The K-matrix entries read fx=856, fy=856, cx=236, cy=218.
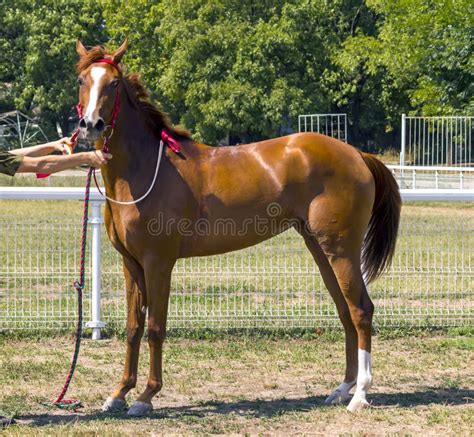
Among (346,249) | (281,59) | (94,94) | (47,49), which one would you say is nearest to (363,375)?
(346,249)

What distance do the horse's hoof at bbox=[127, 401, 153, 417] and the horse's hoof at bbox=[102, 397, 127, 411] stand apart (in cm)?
15

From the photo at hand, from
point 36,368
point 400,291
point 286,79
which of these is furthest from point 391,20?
point 36,368

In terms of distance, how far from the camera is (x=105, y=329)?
8297 mm

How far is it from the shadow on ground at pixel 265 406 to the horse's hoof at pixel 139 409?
43mm

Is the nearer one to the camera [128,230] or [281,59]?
[128,230]

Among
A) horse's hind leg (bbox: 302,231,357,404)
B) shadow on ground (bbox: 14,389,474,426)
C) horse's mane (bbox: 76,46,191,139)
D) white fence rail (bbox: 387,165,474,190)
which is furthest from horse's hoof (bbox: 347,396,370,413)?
white fence rail (bbox: 387,165,474,190)

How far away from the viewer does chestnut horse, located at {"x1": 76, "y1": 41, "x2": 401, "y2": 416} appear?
19.4 ft

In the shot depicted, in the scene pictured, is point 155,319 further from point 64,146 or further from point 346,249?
point 346,249

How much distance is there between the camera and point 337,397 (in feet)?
20.2

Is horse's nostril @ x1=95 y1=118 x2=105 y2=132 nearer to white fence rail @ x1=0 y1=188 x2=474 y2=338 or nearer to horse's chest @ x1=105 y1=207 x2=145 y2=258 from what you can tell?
horse's chest @ x1=105 y1=207 x2=145 y2=258

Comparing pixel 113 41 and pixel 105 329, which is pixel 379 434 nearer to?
pixel 105 329

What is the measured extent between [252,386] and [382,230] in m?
1.57

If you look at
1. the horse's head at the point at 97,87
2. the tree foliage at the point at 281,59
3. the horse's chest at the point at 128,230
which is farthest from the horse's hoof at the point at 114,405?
the tree foliage at the point at 281,59

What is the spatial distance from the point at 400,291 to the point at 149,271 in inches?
144
